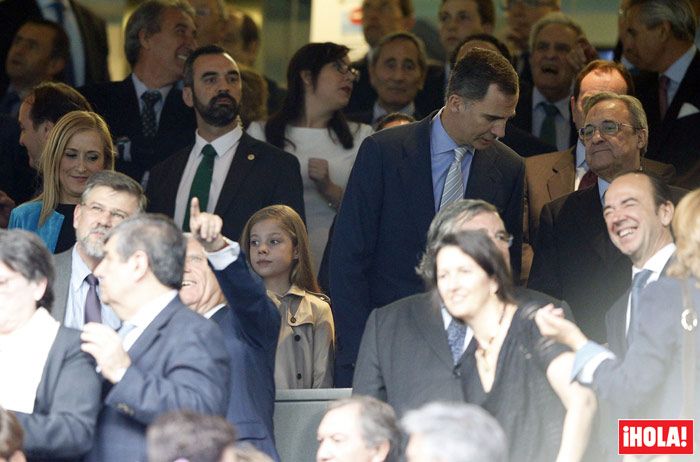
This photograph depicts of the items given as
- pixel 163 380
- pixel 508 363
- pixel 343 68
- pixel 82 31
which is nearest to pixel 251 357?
pixel 163 380

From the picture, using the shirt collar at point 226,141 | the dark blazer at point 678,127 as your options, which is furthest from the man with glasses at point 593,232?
A: the shirt collar at point 226,141

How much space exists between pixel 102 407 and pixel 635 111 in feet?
9.85

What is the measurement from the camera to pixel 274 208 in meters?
7.44

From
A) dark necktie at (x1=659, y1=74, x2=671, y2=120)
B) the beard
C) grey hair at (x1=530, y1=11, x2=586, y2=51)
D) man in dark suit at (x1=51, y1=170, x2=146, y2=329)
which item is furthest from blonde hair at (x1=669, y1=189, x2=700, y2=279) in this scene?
grey hair at (x1=530, y1=11, x2=586, y2=51)

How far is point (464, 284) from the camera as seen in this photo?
5723mm

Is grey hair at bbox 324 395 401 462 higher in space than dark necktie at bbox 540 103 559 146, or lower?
lower

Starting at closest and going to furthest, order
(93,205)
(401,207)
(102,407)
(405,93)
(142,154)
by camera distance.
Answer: (102,407) < (93,205) < (401,207) < (142,154) < (405,93)

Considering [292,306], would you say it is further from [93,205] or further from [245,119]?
[245,119]

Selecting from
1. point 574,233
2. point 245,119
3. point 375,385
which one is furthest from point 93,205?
point 245,119

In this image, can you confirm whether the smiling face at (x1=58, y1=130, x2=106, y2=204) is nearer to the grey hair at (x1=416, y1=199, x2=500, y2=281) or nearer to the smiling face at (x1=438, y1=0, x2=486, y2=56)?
the grey hair at (x1=416, y1=199, x2=500, y2=281)

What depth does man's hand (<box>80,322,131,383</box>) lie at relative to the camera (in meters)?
5.26

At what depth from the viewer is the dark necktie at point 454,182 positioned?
7055 millimetres

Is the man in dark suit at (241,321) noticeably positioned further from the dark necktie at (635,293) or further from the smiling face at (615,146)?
the smiling face at (615,146)

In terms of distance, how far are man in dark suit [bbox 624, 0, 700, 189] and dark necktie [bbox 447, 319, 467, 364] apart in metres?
2.95
